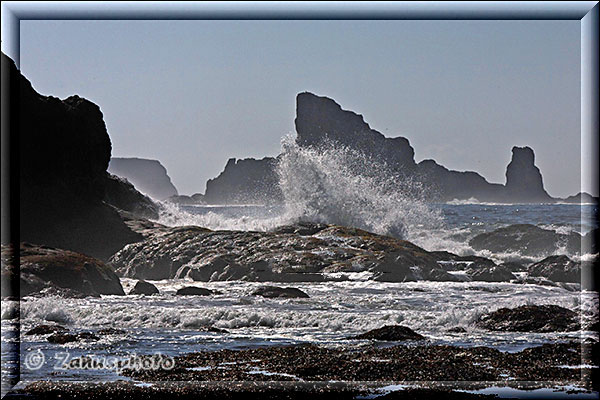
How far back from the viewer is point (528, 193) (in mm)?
9812

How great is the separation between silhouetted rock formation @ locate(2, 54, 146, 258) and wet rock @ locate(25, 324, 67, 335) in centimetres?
164

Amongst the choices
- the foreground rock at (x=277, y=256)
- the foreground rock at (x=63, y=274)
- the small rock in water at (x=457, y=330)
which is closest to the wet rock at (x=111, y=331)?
the foreground rock at (x=63, y=274)

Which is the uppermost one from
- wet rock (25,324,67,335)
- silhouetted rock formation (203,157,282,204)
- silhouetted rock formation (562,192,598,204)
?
silhouetted rock formation (203,157,282,204)

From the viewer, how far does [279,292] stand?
10.3 m

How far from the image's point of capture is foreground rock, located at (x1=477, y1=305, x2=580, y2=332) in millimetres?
9016

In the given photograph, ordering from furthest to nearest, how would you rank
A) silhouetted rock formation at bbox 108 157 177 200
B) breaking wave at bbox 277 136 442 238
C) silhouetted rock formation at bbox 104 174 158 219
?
breaking wave at bbox 277 136 442 238, silhouetted rock formation at bbox 104 174 158 219, silhouetted rock formation at bbox 108 157 177 200

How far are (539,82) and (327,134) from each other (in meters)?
2.99

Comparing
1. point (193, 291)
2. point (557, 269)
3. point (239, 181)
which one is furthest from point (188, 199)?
point (557, 269)

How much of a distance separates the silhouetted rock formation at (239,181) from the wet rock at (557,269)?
4.21 meters

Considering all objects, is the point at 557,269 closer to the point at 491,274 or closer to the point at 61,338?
the point at 491,274

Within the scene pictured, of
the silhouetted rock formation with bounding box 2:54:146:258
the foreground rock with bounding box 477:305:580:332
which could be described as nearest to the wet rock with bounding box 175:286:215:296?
the silhouetted rock formation with bounding box 2:54:146:258

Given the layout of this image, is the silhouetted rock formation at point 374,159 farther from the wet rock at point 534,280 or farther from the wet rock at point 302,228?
the wet rock at point 302,228

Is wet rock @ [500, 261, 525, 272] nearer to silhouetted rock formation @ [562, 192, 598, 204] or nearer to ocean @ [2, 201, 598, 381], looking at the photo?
ocean @ [2, 201, 598, 381]

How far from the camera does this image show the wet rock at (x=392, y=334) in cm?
891
